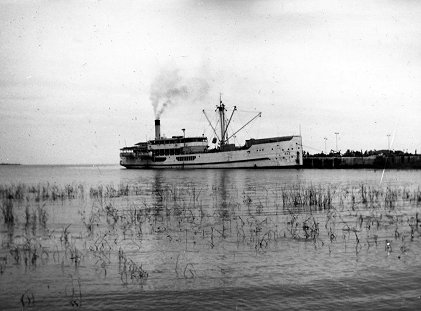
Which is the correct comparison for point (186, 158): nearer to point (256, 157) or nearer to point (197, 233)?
point (256, 157)

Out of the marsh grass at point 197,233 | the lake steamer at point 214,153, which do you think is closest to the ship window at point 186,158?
the lake steamer at point 214,153

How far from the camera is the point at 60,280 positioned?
9.78m

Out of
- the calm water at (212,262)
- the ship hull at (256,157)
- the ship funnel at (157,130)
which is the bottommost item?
the calm water at (212,262)

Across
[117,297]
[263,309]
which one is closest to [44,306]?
[117,297]

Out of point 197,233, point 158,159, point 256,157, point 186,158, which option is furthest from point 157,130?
point 197,233

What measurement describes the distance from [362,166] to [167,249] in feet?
275

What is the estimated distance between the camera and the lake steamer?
277 ft

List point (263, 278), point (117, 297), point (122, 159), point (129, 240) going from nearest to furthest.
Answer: point (117, 297) → point (263, 278) → point (129, 240) → point (122, 159)

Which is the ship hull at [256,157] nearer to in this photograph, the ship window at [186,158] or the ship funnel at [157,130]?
the ship window at [186,158]

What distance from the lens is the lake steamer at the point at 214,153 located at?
84.6 meters

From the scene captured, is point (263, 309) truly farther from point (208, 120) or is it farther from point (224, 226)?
point (208, 120)

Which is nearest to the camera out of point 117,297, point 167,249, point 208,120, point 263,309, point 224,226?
point 263,309

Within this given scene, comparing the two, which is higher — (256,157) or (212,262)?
(256,157)

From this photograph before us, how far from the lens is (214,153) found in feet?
304
